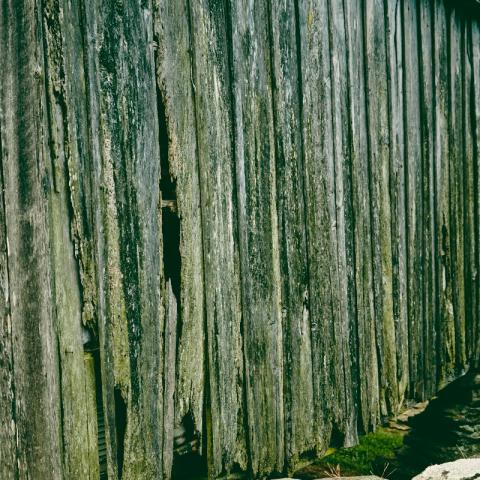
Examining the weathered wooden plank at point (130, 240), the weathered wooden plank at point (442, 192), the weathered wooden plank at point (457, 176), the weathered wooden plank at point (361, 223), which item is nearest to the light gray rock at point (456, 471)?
the weathered wooden plank at point (361, 223)

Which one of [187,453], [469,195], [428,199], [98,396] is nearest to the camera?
[98,396]

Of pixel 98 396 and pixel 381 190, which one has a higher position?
pixel 381 190

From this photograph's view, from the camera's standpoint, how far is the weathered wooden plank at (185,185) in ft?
7.22

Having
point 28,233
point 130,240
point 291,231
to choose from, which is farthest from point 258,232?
point 28,233

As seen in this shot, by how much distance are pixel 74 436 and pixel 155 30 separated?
119 centimetres

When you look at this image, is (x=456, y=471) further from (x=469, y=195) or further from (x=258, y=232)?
(x=469, y=195)

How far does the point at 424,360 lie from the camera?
4.04 meters

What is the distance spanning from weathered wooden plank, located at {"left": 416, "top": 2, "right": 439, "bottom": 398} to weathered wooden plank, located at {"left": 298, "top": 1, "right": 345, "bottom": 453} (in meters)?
0.97

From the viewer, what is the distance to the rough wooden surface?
1.80 m

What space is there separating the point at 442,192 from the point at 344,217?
1.25 metres

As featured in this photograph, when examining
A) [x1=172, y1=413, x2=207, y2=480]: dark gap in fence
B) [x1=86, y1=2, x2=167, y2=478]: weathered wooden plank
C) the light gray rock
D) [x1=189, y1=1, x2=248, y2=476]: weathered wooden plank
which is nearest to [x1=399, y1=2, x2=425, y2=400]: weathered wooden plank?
the light gray rock

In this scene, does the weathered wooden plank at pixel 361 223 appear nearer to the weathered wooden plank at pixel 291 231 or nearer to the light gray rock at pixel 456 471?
the light gray rock at pixel 456 471

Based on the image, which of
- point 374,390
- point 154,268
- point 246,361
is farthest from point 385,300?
point 154,268

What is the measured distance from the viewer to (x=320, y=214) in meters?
3.01
